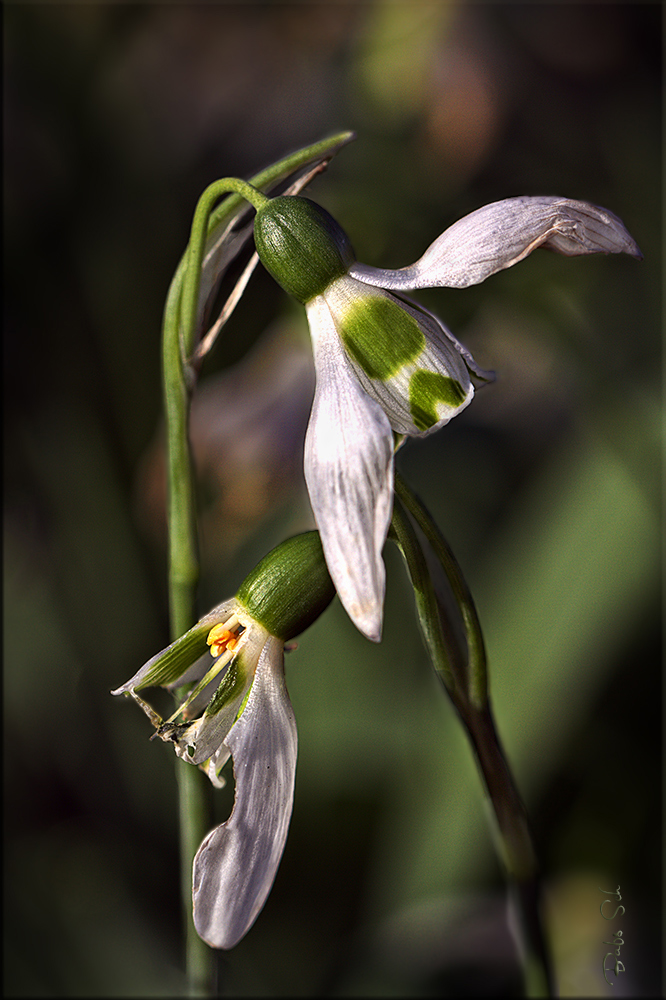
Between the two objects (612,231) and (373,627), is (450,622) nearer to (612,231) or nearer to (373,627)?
(373,627)

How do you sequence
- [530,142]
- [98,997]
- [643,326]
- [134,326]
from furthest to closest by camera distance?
[530,142] → [134,326] → [643,326] → [98,997]

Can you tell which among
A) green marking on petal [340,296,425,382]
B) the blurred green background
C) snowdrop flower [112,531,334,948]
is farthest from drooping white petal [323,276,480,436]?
the blurred green background

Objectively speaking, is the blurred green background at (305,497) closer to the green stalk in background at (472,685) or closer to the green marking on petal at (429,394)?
the green stalk in background at (472,685)

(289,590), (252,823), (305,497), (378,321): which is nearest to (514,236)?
(378,321)

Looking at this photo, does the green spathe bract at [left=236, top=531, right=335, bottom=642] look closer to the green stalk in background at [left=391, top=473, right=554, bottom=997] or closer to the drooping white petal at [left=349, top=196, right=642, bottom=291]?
the green stalk in background at [left=391, top=473, right=554, bottom=997]

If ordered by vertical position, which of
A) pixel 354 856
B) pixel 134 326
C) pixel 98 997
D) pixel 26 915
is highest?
pixel 134 326

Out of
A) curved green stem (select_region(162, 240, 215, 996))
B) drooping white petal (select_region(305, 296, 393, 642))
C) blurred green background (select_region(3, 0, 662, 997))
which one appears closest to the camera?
drooping white petal (select_region(305, 296, 393, 642))

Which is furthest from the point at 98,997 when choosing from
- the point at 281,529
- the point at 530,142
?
the point at 530,142

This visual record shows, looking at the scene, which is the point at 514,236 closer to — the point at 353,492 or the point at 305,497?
the point at 353,492
